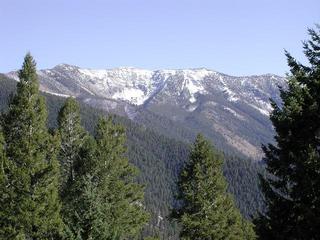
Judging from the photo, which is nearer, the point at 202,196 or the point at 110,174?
the point at 202,196

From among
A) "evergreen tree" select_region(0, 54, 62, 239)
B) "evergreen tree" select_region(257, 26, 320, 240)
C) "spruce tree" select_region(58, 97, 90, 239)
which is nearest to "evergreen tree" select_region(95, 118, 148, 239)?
"spruce tree" select_region(58, 97, 90, 239)

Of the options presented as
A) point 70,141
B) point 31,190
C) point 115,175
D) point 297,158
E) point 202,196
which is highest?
point 297,158

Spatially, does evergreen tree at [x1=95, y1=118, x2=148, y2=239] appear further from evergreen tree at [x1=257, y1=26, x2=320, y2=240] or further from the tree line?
evergreen tree at [x1=257, y1=26, x2=320, y2=240]

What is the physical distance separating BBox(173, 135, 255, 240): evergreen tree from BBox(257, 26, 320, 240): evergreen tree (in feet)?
64.5

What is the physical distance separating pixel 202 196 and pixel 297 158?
2254cm

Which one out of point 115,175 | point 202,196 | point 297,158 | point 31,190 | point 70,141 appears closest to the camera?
point 297,158

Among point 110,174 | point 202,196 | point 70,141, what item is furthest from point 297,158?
point 70,141

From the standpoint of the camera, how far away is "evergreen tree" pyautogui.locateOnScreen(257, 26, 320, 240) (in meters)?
20.2

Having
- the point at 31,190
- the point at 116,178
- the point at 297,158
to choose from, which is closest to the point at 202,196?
the point at 116,178

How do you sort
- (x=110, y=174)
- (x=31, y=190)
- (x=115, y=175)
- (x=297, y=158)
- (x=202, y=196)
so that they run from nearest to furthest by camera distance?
(x=297, y=158) < (x=31, y=190) < (x=202, y=196) < (x=110, y=174) < (x=115, y=175)

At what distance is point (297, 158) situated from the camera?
20906 millimetres

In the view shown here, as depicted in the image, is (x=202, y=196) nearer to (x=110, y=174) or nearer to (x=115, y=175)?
(x=115, y=175)

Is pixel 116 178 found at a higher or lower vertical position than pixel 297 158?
lower

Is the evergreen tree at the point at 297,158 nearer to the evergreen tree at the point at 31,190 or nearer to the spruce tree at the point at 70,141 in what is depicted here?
the evergreen tree at the point at 31,190
